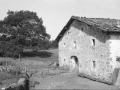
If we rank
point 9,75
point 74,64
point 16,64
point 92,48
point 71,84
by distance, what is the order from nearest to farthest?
point 71,84
point 9,75
point 92,48
point 74,64
point 16,64

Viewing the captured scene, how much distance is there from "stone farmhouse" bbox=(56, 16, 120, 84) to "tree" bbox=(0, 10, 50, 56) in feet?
49.5

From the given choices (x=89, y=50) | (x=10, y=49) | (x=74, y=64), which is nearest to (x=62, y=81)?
(x=89, y=50)

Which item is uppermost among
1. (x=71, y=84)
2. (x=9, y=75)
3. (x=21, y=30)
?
(x=21, y=30)

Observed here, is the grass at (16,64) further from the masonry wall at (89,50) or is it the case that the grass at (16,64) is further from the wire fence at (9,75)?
the masonry wall at (89,50)

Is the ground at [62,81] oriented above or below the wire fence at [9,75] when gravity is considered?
below

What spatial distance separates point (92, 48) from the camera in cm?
1772

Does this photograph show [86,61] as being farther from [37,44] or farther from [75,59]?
[37,44]

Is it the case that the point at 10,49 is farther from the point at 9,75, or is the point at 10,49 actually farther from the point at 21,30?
the point at 9,75

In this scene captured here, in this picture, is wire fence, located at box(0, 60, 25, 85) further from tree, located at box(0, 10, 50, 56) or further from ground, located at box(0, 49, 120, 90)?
tree, located at box(0, 10, 50, 56)

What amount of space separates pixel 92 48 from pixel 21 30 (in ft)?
75.5

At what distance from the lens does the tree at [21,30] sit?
120ft

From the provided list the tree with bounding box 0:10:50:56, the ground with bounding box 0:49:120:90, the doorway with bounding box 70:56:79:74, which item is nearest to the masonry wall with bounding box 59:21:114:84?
the doorway with bounding box 70:56:79:74

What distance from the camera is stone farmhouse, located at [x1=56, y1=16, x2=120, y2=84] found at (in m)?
15.3

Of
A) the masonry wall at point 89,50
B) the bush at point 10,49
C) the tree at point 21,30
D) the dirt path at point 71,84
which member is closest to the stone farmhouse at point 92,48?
the masonry wall at point 89,50
